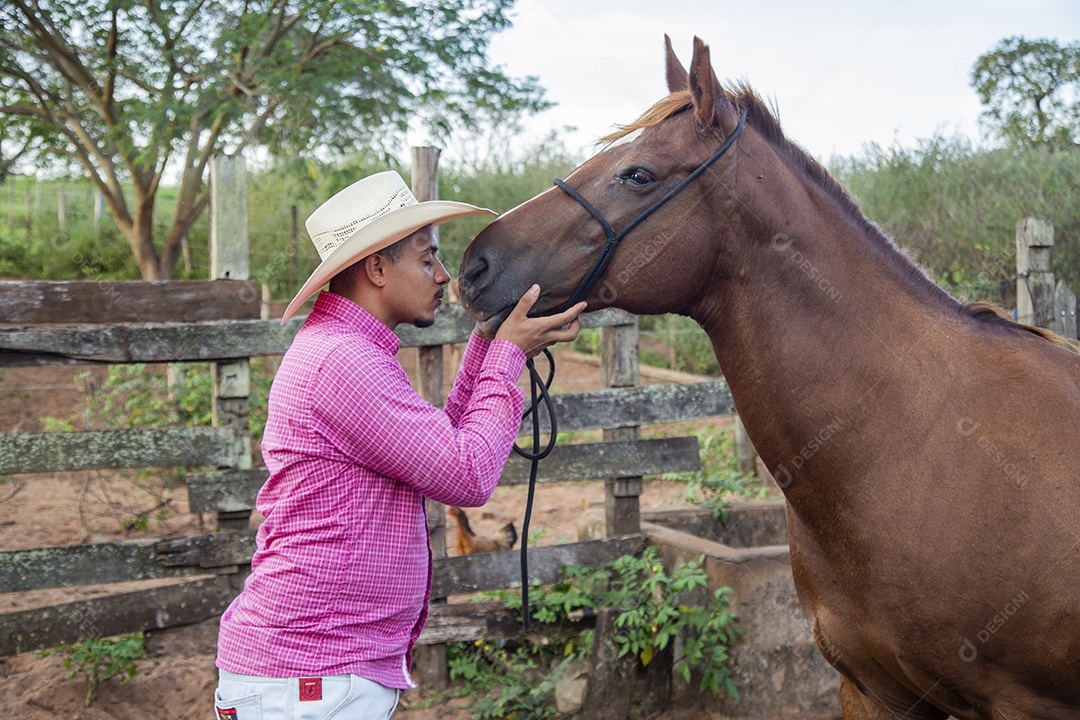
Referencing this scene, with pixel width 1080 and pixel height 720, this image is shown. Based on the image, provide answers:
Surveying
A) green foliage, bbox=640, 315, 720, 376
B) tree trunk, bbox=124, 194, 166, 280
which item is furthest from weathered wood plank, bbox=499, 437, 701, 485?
tree trunk, bbox=124, 194, 166, 280

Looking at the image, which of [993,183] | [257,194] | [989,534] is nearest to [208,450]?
[989,534]

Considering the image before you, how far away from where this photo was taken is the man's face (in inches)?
83.4

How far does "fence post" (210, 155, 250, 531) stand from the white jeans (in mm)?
2275

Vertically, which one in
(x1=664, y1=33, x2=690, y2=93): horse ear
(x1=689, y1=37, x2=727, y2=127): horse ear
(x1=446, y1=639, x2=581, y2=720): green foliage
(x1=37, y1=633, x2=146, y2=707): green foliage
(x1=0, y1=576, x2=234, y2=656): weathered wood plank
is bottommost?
(x1=446, y1=639, x2=581, y2=720): green foliage

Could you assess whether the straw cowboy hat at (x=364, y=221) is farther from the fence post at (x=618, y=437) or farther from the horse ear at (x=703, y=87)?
the fence post at (x=618, y=437)

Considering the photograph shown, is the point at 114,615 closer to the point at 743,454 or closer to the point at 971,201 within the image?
the point at 743,454

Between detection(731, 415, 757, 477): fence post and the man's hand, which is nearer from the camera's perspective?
the man's hand

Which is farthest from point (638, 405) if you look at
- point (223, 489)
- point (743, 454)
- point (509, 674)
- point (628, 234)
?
point (743, 454)

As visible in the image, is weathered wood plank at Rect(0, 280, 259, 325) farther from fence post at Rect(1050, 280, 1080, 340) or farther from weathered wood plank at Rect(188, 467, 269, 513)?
fence post at Rect(1050, 280, 1080, 340)

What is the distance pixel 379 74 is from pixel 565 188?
890cm

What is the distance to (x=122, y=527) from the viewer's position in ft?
18.9

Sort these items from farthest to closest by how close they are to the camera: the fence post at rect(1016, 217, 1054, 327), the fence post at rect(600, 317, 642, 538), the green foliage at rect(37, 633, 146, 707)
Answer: the fence post at rect(1016, 217, 1054, 327), the fence post at rect(600, 317, 642, 538), the green foliage at rect(37, 633, 146, 707)

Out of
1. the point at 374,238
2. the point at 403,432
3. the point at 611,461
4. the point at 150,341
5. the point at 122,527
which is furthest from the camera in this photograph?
the point at 122,527

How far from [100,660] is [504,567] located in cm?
193
